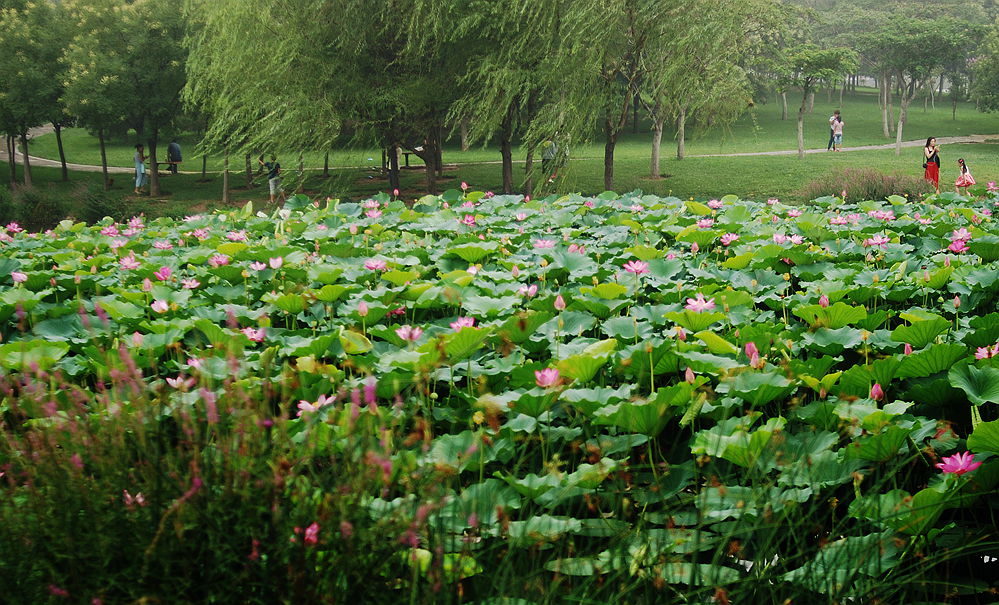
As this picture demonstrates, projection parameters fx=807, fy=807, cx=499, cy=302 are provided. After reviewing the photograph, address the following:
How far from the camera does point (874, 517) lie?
2053mm

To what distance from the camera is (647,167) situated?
2959 cm

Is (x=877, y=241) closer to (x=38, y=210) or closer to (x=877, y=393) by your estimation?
(x=877, y=393)

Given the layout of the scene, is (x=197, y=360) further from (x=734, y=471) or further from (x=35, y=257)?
(x=35, y=257)

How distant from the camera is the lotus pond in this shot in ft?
5.52

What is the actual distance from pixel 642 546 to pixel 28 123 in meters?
30.3

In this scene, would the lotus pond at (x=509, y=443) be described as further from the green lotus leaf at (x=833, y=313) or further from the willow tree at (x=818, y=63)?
the willow tree at (x=818, y=63)

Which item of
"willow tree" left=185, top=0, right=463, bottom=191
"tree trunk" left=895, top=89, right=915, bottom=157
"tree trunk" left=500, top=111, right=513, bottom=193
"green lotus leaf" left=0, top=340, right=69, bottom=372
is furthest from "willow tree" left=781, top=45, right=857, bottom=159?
"green lotus leaf" left=0, top=340, right=69, bottom=372

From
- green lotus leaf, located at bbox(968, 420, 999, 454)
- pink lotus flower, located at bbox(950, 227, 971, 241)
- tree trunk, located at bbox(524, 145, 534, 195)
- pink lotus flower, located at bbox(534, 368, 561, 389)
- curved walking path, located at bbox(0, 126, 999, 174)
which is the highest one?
curved walking path, located at bbox(0, 126, 999, 174)

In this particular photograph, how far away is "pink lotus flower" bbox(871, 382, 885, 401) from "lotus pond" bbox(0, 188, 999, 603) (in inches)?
0.5

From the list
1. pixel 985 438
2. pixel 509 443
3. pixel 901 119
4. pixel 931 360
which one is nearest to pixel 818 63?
pixel 901 119

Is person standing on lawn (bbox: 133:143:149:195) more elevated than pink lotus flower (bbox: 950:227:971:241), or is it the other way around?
person standing on lawn (bbox: 133:143:149:195)

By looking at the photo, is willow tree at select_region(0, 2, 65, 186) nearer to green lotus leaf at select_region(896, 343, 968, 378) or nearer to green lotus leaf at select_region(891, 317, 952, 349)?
green lotus leaf at select_region(891, 317, 952, 349)

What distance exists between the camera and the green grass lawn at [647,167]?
23.1m

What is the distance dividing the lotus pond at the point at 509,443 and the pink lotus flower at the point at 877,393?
0.04 feet
